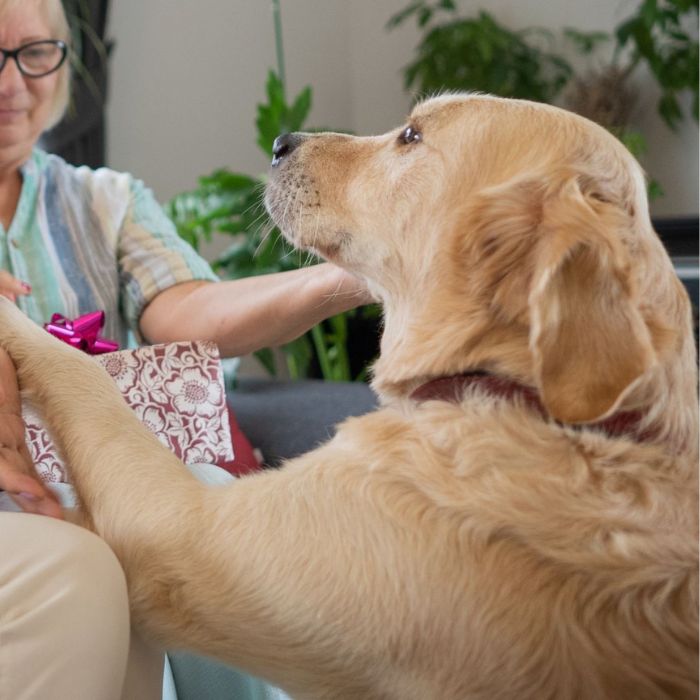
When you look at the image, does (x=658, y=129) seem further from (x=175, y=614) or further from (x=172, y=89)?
(x=175, y=614)

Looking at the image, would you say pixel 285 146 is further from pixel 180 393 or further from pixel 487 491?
pixel 487 491

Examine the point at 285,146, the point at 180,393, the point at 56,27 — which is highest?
the point at 56,27

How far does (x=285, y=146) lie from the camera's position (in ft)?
4.09

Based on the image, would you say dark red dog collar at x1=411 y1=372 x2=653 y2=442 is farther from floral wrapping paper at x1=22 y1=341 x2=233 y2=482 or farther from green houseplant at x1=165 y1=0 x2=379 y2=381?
green houseplant at x1=165 y1=0 x2=379 y2=381

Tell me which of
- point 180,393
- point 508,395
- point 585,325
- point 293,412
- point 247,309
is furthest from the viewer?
point 293,412

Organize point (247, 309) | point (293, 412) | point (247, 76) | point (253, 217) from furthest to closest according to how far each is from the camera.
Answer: point (247, 76)
point (253, 217)
point (293, 412)
point (247, 309)

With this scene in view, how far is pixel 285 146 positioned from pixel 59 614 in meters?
0.65

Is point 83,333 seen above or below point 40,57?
below

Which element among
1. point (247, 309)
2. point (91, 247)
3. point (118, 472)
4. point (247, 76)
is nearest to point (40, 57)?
point (91, 247)

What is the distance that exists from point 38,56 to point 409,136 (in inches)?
30.9

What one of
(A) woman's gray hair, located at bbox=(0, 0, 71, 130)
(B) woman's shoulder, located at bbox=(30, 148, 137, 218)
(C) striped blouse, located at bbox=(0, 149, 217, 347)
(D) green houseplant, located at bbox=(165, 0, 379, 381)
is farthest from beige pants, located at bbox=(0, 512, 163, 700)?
(D) green houseplant, located at bbox=(165, 0, 379, 381)

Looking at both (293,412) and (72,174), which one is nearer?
(72,174)

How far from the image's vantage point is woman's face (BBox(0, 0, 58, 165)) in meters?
1.57

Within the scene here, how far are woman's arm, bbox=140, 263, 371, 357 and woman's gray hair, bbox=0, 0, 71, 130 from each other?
42 centimetres
